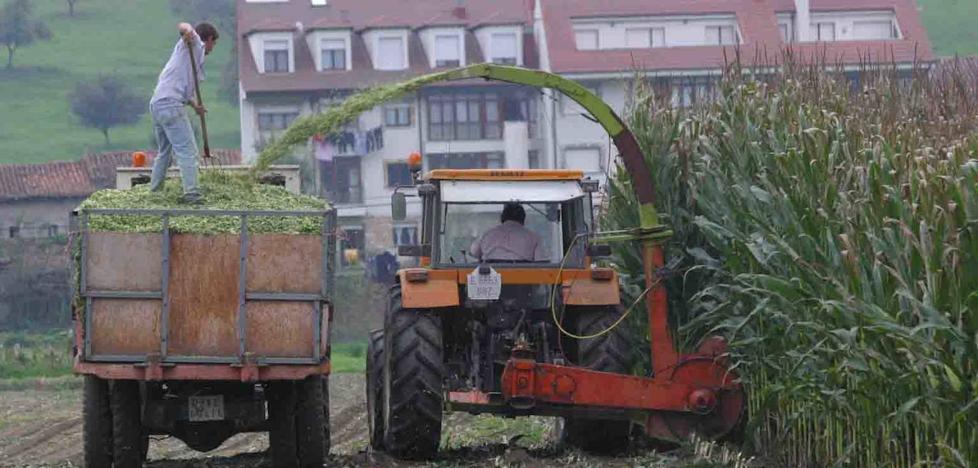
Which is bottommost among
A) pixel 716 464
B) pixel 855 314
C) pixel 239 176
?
pixel 716 464

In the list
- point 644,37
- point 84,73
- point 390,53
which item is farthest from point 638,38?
point 84,73

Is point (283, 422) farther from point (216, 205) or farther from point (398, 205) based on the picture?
point (398, 205)

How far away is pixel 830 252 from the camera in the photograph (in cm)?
1215

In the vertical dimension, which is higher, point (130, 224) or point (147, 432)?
point (130, 224)

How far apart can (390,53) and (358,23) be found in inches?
83.0

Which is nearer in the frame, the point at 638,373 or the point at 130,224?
the point at 130,224

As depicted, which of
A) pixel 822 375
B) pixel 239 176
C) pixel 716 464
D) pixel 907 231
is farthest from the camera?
pixel 239 176

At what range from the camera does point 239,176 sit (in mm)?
15719

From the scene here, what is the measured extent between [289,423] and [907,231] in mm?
5652

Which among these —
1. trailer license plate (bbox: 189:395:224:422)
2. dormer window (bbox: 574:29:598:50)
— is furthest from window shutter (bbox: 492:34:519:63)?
trailer license plate (bbox: 189:395:224:422)

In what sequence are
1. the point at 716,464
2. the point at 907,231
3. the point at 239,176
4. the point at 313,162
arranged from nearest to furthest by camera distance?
the point at 907,231
the point at 716,464
the point at 239,176
the point at 313,162

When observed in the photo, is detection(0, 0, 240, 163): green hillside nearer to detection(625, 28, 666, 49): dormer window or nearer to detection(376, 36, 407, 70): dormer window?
detection(376, 36, 407, 70): dormer window

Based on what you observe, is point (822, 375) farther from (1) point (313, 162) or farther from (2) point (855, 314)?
(1) point (313, 162)

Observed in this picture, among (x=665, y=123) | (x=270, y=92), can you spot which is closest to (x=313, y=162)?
(x=270, y=92)
